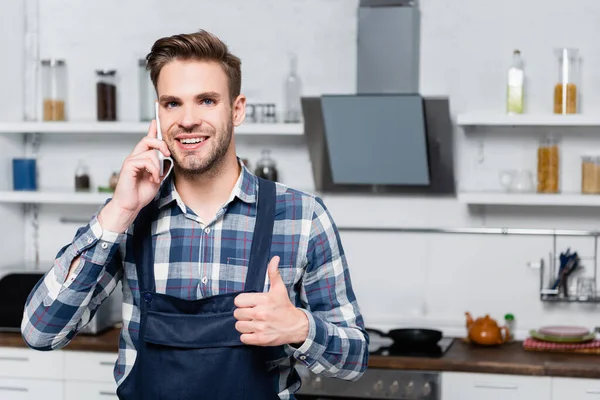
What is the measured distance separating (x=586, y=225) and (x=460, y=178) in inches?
22.4

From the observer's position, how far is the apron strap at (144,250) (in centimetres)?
185

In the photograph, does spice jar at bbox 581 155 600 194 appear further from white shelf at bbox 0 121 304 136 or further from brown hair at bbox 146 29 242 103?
brown hair at bbox 146 29 242 103

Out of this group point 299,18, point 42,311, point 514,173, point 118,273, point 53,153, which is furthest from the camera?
point 53,153

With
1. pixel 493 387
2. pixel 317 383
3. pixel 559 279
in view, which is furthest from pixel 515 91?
pixel 317 383

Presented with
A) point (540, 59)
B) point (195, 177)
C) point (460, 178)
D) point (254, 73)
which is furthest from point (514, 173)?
point (195, 177)

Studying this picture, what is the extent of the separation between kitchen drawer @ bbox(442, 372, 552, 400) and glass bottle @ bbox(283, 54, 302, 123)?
4.25 feet

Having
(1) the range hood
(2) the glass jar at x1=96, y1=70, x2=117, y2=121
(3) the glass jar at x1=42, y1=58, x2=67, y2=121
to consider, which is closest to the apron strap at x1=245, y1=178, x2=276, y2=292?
(1) the range hood

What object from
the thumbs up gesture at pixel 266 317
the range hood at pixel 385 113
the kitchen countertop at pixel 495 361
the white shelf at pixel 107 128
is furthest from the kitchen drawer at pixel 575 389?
the thumbs up gesture at pixel 266 317

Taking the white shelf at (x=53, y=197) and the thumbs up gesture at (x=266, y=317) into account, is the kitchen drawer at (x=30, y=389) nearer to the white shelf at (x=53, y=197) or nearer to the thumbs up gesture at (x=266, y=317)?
the white shelf at (x=53, y=197)

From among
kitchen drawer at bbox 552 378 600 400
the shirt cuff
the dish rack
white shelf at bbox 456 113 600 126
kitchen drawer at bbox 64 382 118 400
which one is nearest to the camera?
the shirt cuff

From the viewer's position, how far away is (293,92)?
3.84 meters

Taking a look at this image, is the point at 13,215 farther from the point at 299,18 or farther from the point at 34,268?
the point at 299,18

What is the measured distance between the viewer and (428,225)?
151 inches

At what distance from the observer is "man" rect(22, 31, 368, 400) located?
1.78 meters
